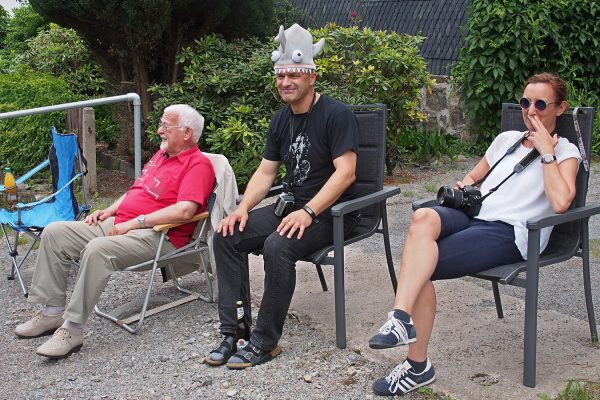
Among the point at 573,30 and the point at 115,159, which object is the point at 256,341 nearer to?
the point at 115,159

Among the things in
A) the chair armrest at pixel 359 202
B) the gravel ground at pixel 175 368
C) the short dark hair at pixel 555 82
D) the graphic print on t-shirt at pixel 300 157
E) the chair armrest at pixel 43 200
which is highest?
the short dark hair at pixel 555 82

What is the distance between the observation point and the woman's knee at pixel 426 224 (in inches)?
144

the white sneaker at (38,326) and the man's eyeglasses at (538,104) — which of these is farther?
the white sneaker at (38,326)

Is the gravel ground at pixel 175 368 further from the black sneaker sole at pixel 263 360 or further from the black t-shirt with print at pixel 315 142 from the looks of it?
the black t-shirt with print at pixel 315 142

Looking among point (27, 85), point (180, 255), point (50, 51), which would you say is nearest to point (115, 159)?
point (27, 85)

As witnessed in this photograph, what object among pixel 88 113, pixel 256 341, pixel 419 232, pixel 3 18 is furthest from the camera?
pixel 3 18

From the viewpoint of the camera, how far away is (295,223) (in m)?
3.94

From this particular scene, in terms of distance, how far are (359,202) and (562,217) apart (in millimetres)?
980

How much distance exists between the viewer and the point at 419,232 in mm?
3641

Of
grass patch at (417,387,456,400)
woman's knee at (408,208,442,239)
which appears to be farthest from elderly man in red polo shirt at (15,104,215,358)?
grass patch at (417,387,456,400)

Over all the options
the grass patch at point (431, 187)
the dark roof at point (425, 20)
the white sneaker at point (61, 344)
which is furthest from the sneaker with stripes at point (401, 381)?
the dark roof at point (425, 20)

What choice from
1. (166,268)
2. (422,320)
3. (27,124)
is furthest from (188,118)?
(27,124)

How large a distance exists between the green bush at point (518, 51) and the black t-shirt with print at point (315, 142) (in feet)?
18.1

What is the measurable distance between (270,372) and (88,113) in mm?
4781
